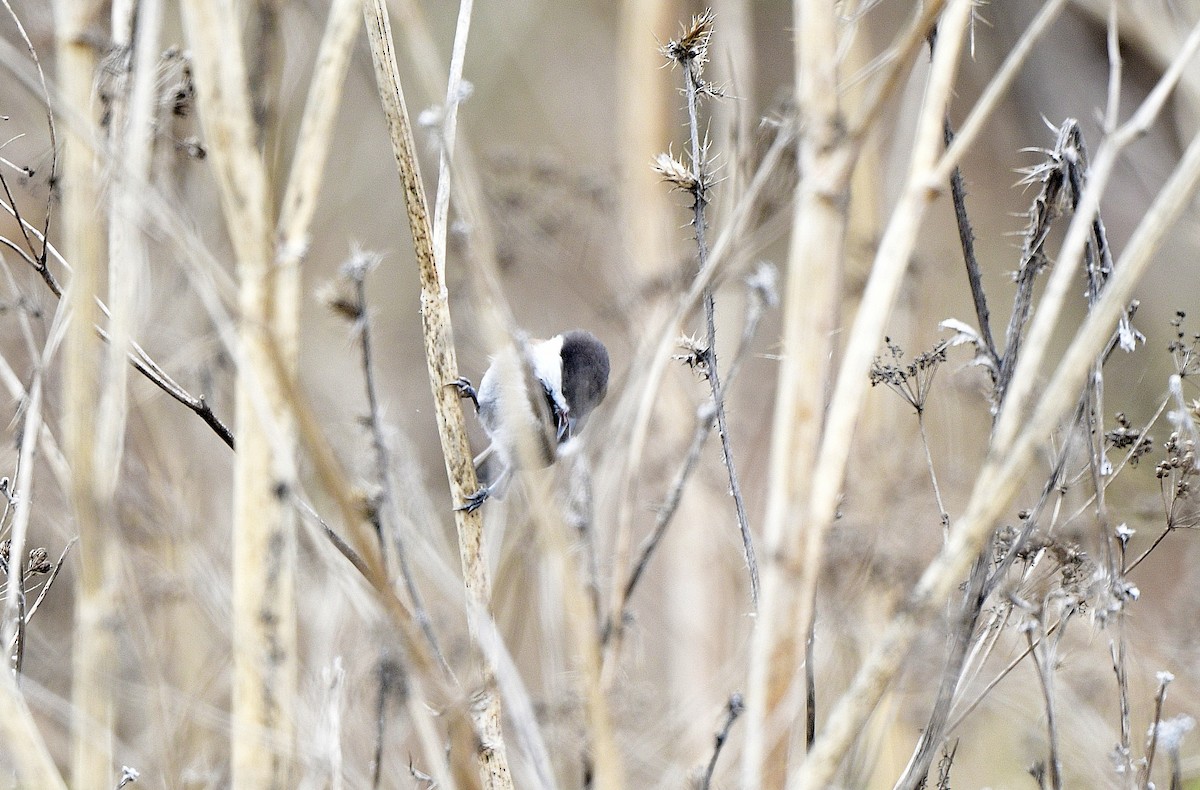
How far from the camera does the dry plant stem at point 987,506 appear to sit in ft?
2.74

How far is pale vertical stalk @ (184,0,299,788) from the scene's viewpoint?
85 centimetres

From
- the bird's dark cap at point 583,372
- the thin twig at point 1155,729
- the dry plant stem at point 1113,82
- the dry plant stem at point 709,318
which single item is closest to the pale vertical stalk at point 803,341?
the dry plant stem at point 1113,82

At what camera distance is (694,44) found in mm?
1526

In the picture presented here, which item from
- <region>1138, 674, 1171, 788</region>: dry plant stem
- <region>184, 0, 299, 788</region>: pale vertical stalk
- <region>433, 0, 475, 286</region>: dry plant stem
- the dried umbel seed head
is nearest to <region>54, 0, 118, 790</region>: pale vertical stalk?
<region>184, 0, 299, 788</region>: pale vertical stalk

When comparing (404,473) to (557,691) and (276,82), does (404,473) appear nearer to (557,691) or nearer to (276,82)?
(557,691)

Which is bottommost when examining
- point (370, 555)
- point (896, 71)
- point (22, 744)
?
point (22, 744)

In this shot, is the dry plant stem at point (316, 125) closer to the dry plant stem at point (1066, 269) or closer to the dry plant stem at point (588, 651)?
the dry plant stem at point (588, 651)

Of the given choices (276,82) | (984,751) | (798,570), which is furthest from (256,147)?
(984,751)

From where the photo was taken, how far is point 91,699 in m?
0.91

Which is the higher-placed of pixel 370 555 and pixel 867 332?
pixel 867 332

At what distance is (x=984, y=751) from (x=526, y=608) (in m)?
2.56

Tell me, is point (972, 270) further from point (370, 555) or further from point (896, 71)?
point (370, 555)

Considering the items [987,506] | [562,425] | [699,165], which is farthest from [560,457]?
[562,425]

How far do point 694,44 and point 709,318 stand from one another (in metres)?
0.44
